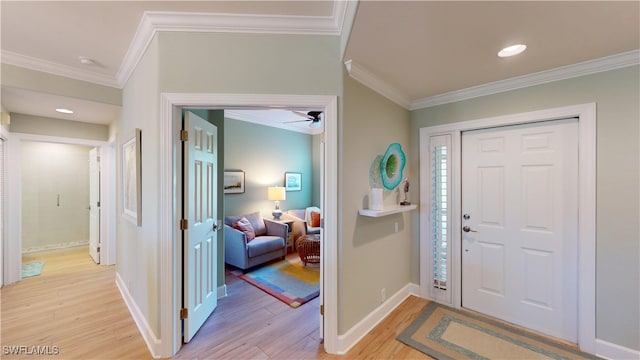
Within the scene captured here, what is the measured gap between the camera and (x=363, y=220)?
221 centimetres

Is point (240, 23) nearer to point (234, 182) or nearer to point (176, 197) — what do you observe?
point (176, 197)

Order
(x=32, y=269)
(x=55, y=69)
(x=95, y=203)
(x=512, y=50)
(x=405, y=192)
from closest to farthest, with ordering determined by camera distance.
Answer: (x=512, y=50)
(x=55, y=69)
(x=405, y=192)
(x=32, y=269)
(x=95, y=203)

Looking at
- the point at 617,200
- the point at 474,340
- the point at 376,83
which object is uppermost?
the point at 376,83

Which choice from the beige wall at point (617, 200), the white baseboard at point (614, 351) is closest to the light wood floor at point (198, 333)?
A: the white baseboard at point (614, 351)

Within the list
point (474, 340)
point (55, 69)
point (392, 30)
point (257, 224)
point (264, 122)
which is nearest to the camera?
point (392, 30)

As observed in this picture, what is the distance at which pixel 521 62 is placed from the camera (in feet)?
6.60

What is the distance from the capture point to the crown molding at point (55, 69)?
7.52 ft

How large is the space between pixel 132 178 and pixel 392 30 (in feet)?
8.81

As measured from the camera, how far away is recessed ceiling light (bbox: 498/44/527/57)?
5.84ft

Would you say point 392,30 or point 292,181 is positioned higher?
point 392,30

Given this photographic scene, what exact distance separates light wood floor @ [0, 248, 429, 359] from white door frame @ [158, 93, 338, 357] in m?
0.29

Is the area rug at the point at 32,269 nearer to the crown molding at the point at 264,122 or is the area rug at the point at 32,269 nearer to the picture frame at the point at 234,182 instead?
the picture frame at the point at 234,182

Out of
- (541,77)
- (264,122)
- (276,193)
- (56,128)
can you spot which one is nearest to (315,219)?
(276,193)

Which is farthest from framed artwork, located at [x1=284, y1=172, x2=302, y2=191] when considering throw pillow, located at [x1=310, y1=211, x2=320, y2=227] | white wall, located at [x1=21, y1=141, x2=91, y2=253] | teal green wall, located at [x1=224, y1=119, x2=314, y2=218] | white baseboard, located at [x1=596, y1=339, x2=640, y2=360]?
white baseboard, located at [x1=596, y1=339, x2=640, y2=360]
